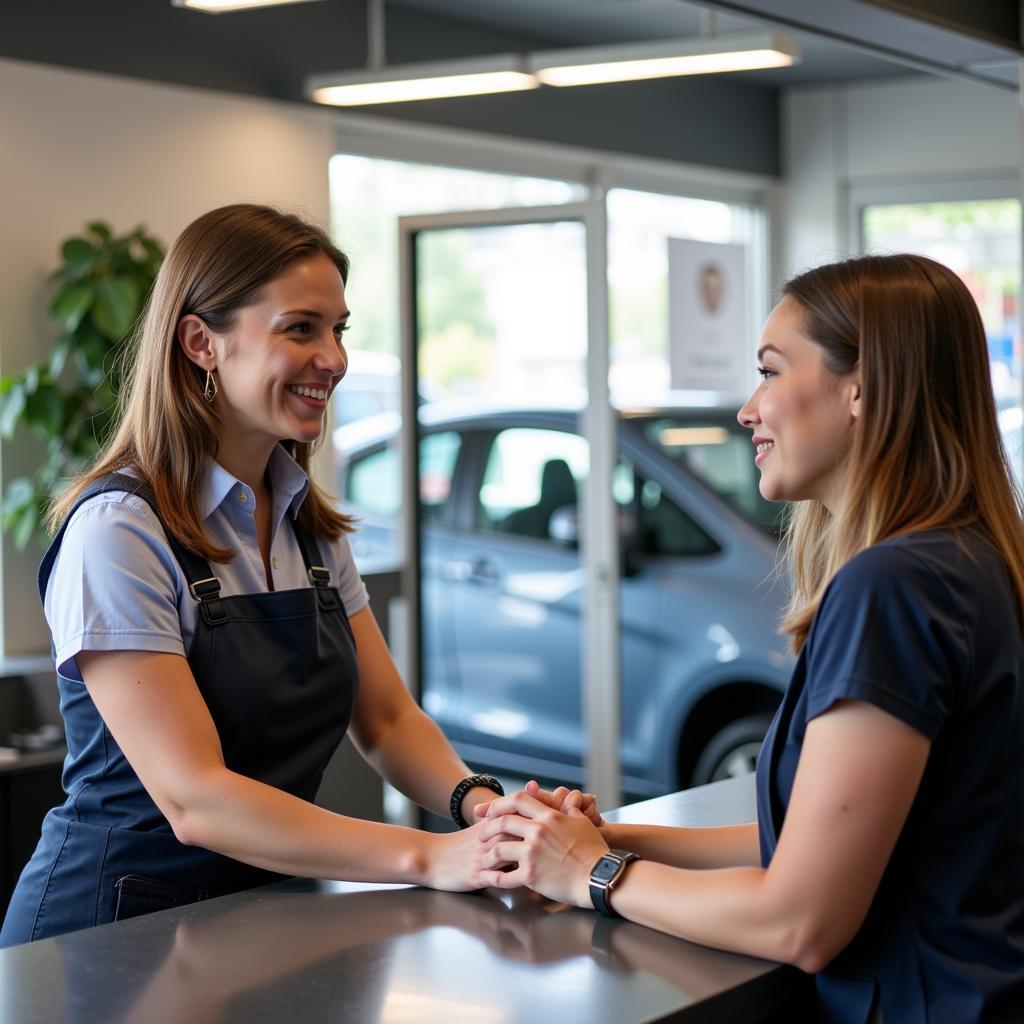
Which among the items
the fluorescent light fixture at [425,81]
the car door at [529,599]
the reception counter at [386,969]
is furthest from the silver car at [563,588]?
the reception counter at [386,969]

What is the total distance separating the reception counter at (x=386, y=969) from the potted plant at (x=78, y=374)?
9.54 ft

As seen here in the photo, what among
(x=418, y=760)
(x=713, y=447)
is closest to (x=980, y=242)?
(x=713, y=447)

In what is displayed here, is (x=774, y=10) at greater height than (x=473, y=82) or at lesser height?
lesser

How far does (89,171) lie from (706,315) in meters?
2.82

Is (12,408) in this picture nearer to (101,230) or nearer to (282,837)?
(101,230)

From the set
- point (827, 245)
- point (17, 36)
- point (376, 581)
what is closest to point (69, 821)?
point (376, 581)

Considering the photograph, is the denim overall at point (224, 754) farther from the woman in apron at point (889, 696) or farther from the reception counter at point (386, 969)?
the woman in apron at point (889, 696)

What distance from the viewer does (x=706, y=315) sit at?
6.81 metres

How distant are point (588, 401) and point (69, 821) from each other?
3.52 m

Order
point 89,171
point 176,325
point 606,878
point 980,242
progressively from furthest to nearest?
1. point 980,242
2. point 89,171
3. point 176,325
4. point 606,878

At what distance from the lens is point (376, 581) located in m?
5.12

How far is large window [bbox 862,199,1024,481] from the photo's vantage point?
315 inches

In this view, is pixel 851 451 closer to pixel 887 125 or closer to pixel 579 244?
pixel 579 244

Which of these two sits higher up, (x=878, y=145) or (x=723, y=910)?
(x=878, y=145)
